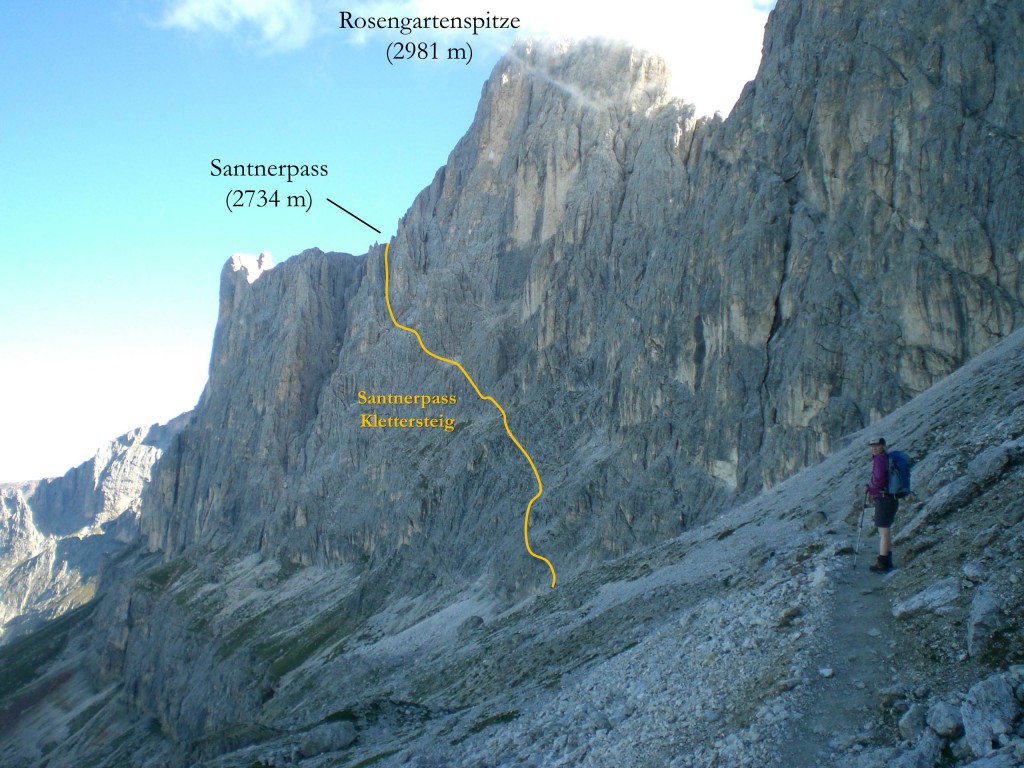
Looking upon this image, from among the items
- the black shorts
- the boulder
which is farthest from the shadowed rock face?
the boulder

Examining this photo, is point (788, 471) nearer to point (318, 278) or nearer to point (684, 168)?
point (684, 168)

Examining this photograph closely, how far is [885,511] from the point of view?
58.6ft

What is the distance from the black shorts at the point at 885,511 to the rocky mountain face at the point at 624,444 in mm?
875

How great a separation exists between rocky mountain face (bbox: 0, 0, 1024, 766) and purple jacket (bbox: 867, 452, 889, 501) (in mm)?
1274

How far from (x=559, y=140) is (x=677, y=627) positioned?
84013 millimetres

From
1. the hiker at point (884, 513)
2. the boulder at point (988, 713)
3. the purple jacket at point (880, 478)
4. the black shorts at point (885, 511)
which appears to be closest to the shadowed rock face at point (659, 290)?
the purple jacket at point (880, 478)

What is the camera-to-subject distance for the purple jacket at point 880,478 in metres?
18.3

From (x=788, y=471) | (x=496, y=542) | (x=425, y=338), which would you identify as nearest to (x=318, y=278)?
(x=425, y=338)

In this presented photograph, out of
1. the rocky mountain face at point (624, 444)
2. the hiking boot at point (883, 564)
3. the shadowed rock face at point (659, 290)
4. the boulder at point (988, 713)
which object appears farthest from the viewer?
the shadowed rock face at point (659, 290)

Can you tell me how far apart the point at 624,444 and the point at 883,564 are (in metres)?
48.2

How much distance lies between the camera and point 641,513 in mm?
58000

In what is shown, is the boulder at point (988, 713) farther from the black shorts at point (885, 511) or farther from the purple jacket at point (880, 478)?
→ the purple jacket at point (880, 478)

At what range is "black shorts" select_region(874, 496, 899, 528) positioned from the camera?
17.8 metres

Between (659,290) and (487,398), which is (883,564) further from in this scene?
(487,398)
